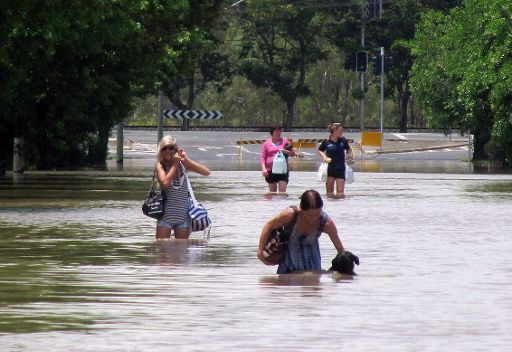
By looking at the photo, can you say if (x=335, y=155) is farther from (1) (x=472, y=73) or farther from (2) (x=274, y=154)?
(1) (x=472, y=73)

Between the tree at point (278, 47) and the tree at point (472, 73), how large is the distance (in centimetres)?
4042

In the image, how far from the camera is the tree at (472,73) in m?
55.8

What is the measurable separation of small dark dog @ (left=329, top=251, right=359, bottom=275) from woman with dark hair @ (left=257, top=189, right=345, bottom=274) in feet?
0.24

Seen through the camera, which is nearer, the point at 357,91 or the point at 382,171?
the point at 382,171

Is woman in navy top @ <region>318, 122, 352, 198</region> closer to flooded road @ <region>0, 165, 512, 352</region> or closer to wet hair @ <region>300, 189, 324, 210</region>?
flooded road @ <region>0, 165, 512, 352</region>

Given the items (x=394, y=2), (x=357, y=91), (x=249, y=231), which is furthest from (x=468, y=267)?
(x=394, y=2)

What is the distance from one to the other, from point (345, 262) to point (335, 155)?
18.8 metres

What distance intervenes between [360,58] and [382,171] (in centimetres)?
2910

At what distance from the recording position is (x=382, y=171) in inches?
2195

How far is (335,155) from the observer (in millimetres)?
34375

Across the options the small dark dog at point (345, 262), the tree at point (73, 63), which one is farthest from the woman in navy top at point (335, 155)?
the small dark dog at point (345, 262)

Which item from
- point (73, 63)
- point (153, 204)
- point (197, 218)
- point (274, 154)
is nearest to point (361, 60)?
point (73, 63)

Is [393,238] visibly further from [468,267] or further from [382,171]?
[382,171]

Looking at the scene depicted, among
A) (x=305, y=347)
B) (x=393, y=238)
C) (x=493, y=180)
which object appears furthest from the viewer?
(x=493, y=180)
